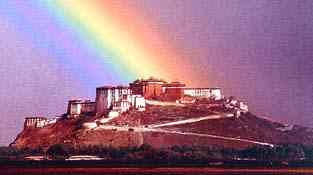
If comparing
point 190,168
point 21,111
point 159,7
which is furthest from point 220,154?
point 21,111

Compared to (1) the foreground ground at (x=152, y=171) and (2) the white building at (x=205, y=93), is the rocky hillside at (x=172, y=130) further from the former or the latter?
(1) the foreground ground at (x=152, y=171)

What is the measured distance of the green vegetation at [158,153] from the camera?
4.73 m

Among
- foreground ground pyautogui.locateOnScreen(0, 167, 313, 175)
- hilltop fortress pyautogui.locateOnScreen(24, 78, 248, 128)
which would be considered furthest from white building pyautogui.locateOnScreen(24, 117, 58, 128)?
foreground ground pyautogui.locateOnScreen(0, 167, 313, 175)

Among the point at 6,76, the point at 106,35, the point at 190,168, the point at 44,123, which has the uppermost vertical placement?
the point at 106,35

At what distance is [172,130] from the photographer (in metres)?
4.78

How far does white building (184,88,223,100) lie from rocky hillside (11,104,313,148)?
0.28ft

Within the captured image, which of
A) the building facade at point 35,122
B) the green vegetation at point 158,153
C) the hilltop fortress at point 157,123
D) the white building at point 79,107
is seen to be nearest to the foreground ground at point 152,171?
the green vegetation at point 158,153

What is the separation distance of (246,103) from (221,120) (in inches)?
10.4

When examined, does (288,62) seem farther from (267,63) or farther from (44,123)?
(44,123)

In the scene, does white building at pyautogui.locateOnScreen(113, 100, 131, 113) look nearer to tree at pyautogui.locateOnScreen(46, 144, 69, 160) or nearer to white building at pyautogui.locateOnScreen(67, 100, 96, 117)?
white building at pyautogui.locateOnScreen(67, 100, 96, 117)

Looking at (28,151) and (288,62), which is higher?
(288,62)

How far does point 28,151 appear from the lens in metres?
4.79

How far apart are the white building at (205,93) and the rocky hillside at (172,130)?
84mm

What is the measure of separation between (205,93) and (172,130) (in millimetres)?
440
